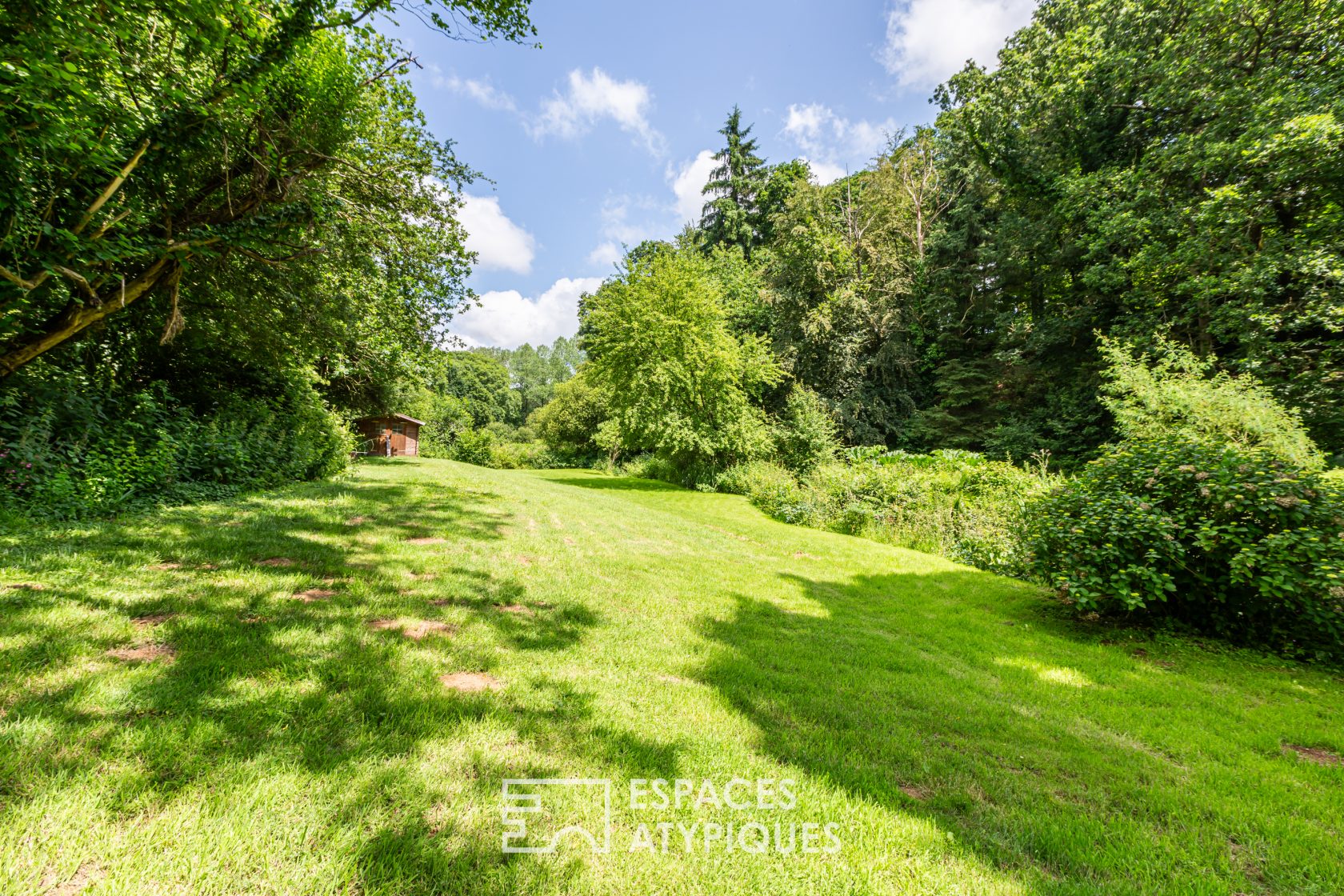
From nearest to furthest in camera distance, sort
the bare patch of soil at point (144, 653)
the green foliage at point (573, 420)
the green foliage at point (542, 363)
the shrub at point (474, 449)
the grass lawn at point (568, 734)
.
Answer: the grass lawn at point (568, 734)
the bare patch of soil at point (144, 653)
the shrub at point (474, 449)
the green foliage at point (573, 420)
the green foliage at point (542, 363)

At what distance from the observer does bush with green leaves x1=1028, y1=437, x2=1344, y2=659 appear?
4555 mm

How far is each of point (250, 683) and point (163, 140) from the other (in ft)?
20.9

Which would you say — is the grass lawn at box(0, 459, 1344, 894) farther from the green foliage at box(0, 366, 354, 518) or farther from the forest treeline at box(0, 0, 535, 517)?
the forest treeline at box(0, 0, 535, 517)

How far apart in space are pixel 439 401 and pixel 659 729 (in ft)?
136

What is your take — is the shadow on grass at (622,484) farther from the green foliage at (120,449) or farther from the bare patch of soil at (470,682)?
the bare patch of soil at (470,682)

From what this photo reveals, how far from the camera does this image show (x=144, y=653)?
2.57 meters

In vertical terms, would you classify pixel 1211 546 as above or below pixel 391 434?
above

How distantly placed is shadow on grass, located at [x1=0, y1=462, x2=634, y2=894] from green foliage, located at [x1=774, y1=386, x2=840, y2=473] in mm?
14702

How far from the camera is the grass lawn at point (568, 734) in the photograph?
1620 mm

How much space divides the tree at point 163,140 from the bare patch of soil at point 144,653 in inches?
173

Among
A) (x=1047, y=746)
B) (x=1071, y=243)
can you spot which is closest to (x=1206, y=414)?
(x=1047, y=746)

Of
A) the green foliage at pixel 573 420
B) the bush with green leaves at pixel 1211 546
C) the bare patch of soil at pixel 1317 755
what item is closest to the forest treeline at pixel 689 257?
the bush with green leaves at pixel 1211 546

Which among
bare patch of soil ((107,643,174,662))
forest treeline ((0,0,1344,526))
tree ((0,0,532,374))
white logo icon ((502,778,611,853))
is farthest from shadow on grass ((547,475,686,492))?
white logo icon ((502,778,611,853))

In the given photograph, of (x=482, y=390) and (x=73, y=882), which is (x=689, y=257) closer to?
(x=73, y=882)
